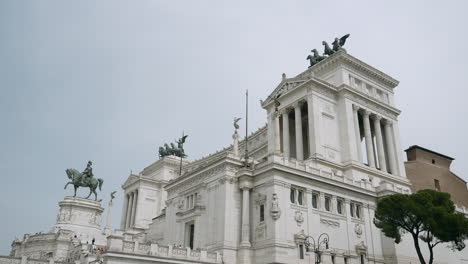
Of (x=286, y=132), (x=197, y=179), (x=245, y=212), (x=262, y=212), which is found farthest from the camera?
(x=286, y=132)

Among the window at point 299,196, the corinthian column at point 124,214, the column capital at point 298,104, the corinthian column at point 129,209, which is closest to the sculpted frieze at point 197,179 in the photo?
the window at point 299,196

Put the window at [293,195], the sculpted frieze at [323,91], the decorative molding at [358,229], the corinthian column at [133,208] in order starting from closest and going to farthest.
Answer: the window at [293,195], the decorative molding at [358,229], the sculpted frieze at [323,91], the corinthian column at [133,208]

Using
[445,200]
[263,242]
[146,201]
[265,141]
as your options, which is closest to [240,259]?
[263,242]

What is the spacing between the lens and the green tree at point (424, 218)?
35.3 m

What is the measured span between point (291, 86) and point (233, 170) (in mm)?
24640

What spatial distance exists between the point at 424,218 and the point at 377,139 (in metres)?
25.7

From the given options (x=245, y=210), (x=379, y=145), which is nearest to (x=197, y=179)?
(x=245, y=210)

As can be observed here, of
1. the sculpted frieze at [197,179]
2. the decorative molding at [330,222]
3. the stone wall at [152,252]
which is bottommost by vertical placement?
the stone wall at [152,252]

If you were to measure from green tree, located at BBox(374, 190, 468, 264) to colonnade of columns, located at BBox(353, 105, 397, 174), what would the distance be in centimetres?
1831

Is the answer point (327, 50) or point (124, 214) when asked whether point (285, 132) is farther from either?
point (124, 214)

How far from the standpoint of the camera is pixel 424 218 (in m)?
35.6

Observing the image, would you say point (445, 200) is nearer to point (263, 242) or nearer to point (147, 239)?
point (263, 242)

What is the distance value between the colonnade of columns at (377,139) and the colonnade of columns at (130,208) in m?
46.5

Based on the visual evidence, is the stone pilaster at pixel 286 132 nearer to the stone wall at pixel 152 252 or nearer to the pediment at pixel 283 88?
the pediment at pixel 283 88
